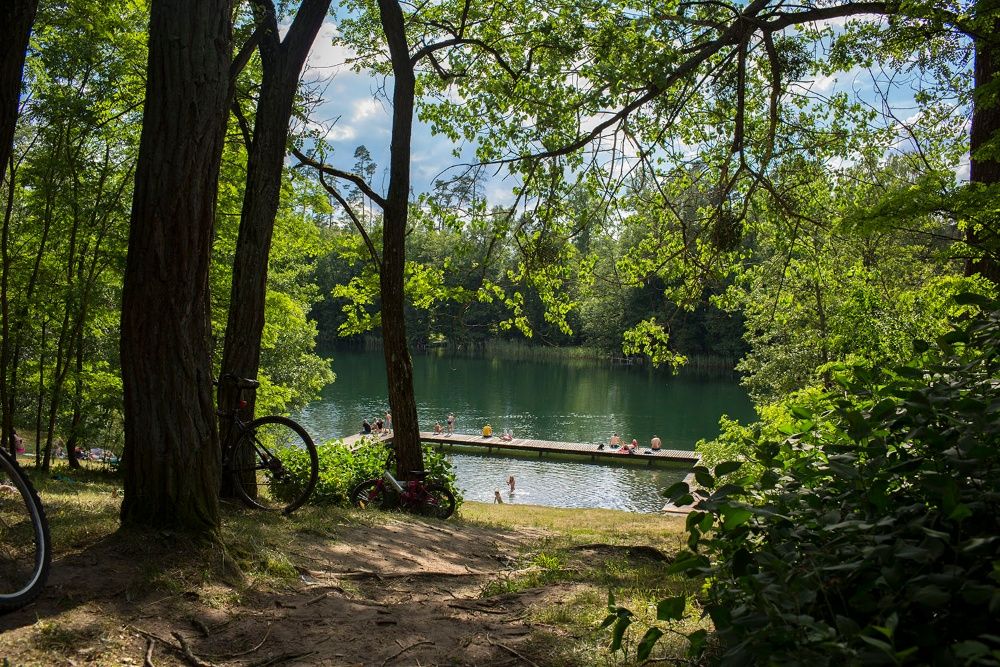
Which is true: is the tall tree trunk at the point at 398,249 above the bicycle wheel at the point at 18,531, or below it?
above

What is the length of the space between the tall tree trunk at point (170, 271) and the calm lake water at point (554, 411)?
19097 mm

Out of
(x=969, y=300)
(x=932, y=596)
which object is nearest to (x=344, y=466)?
(x=969, y=300)

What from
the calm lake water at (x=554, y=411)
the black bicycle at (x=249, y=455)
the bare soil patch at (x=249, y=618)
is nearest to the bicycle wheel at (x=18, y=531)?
the bare soil patch at (x=249, y=618)

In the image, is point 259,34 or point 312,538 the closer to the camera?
point 312,538

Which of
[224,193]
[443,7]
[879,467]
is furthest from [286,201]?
[879,467]

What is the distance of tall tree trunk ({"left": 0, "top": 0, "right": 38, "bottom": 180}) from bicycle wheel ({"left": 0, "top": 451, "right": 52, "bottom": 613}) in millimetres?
1321

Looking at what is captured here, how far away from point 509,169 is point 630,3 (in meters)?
2.21

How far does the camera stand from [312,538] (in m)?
5.05

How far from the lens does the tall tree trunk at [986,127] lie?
4.79 metres

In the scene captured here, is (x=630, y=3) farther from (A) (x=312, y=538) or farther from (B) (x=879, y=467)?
(B) (x=879, y=467)

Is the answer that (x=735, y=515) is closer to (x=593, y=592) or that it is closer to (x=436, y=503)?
(x=593, y=592)

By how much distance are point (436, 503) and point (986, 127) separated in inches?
254

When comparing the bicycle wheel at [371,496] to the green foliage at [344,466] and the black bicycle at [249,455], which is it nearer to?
the green foliage at [344,466]

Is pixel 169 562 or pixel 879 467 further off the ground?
pixel 879 467
